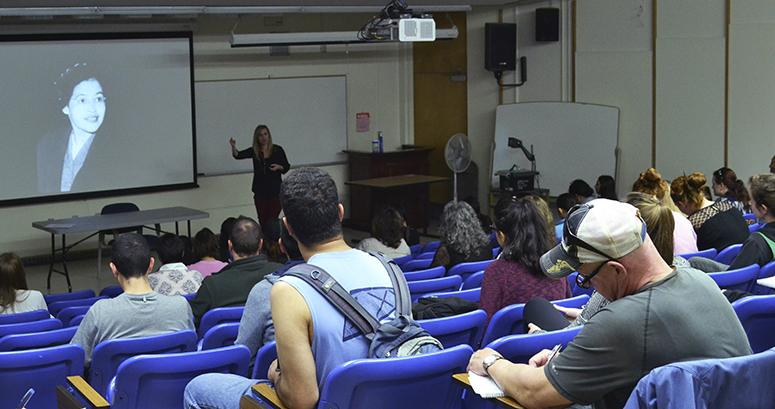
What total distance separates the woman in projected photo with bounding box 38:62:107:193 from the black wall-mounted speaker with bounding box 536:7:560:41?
5304 millimetres

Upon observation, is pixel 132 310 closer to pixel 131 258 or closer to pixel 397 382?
pixel 131 258

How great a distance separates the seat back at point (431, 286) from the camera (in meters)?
5.65

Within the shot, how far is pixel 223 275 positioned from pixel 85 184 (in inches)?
283

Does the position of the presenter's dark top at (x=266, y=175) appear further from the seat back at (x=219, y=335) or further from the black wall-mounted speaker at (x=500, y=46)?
the seat back at (x=219, y=335)

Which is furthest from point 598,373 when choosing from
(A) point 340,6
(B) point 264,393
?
(A) point 340,6

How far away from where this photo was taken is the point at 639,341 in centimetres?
240

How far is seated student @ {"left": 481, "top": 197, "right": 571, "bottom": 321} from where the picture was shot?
180 inches

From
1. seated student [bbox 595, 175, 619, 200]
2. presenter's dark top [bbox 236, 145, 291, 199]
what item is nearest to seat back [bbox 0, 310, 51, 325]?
seated student [bbox 595, 175, 619, 200]

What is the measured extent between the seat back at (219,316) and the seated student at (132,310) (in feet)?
0.32

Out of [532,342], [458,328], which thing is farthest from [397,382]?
[458,328]

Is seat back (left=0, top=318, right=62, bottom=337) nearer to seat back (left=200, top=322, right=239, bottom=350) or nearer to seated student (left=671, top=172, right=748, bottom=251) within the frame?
seat back (left=200, top=322, right=239, bottom=350)

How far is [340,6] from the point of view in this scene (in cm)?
1186

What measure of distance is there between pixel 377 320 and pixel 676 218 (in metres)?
3.96

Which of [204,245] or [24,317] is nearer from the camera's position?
[24,317]
